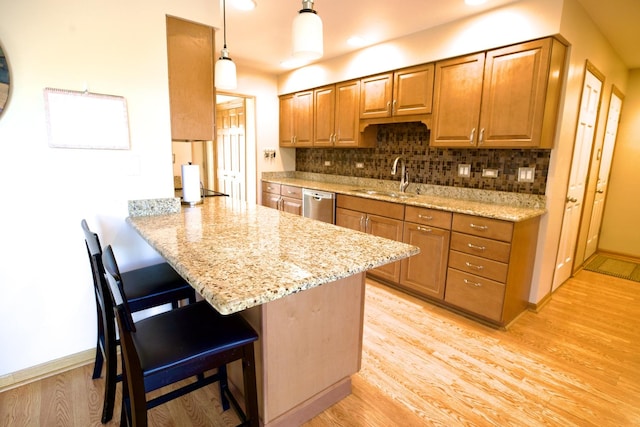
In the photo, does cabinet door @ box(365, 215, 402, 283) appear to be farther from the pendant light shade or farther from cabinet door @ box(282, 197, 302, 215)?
the pendant light shade

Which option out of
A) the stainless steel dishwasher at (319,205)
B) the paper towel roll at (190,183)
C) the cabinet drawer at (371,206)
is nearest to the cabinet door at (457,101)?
the cabinet drawer at (371,206)

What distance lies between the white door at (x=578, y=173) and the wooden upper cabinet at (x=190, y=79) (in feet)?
9.81

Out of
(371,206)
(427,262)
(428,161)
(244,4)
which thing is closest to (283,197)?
(371,206)

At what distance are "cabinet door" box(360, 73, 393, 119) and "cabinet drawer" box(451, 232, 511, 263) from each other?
4.93ft

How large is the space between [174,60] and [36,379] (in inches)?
80.4

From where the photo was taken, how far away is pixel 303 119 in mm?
4422

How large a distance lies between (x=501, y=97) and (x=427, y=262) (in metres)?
1.45

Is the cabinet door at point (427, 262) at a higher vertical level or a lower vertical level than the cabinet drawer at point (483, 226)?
lower

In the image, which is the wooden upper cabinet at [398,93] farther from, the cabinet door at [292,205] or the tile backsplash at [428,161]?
the cabinet door at [292,205]

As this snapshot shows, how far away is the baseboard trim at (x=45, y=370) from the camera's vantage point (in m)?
1.75

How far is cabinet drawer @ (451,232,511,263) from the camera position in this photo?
92.3 inches

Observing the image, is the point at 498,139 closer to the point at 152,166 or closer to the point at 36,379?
the point at 152,166

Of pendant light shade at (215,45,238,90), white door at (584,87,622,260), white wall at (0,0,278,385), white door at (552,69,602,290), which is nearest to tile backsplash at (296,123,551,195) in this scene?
white door at (552,69,602,290)

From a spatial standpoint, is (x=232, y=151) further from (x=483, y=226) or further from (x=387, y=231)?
(x=483, y=226)
